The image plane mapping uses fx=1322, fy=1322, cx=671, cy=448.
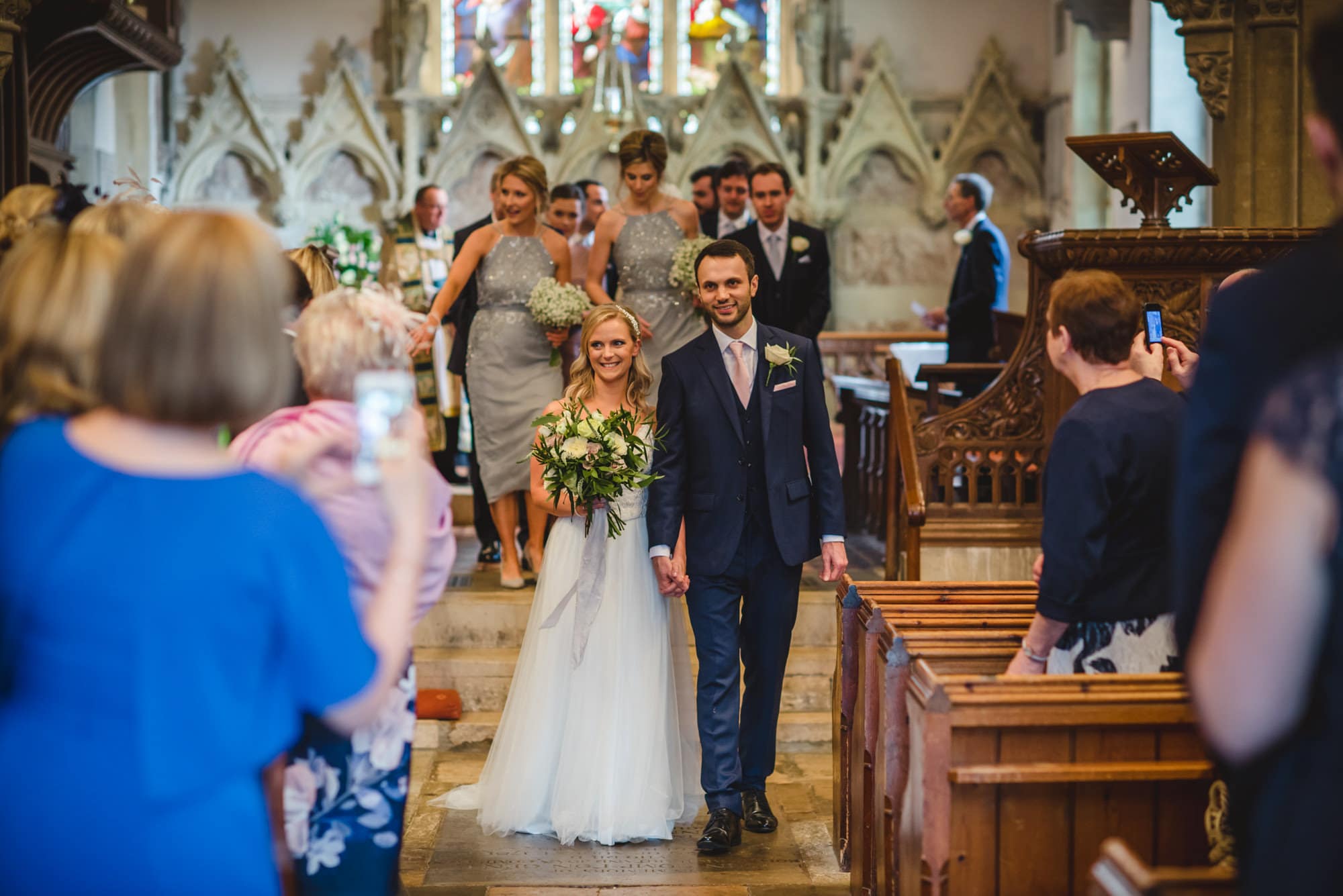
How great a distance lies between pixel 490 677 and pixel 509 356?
1.45 metres

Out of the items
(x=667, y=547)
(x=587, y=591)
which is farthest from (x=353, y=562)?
(x=587, y=591)

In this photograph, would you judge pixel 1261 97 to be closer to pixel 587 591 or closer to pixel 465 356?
pixel 465 356

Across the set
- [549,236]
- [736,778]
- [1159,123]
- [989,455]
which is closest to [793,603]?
[736,778]

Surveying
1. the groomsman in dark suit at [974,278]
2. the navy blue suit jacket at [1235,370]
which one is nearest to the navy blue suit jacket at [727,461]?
the navy blue suit jacket at [1235,370]

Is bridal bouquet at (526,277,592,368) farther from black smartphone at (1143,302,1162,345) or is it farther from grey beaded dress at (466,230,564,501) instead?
black smartphone at (1143,302,1162,345)

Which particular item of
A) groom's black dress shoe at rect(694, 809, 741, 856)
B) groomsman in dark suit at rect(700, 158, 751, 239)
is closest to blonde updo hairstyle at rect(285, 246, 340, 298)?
groom's black dress shoe at rect(694, 809, 741, 856)

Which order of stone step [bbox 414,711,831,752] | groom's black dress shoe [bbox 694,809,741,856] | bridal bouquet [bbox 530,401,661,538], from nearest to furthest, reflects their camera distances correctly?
groom's black dress shoe [bbox 694,809,741,856], bridal bouquet [bbox 530,401,661,538], stone step [bbox 414,711,831,752]

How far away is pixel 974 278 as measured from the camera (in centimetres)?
727

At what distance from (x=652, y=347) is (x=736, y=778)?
8.07ft

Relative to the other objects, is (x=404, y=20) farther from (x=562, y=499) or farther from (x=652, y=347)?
(x=562, y=499)

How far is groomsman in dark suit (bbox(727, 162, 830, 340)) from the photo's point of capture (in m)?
6.24

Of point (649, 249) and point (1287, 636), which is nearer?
point (1287, 636)

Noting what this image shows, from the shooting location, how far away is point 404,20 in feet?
42.8

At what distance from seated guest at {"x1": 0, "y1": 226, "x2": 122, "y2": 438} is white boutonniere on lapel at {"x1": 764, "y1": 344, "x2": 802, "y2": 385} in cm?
242
